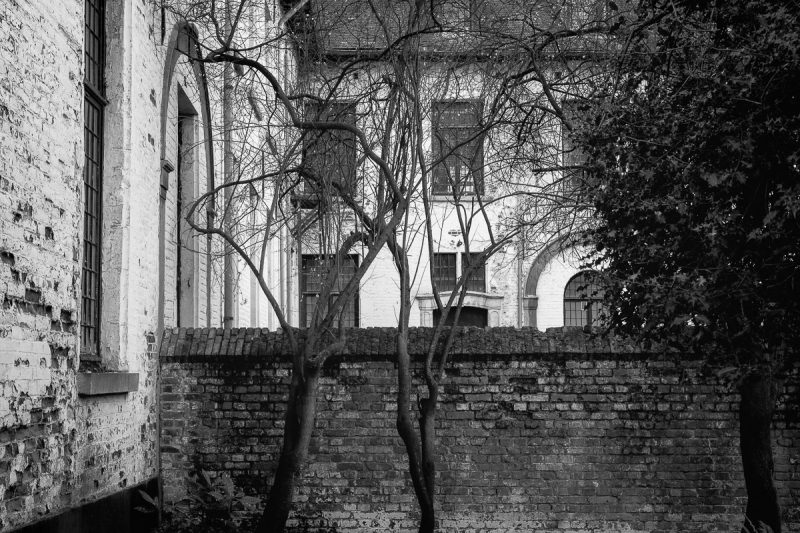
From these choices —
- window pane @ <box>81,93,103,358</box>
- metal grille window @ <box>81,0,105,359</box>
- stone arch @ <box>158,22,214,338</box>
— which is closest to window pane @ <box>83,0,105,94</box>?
metal grille window @ <box>81,0,105,359</box>

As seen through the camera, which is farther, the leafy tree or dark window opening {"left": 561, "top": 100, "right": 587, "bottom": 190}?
dark window opening {"left": 561, "top": 100, "right": 587, "bottom": 190}

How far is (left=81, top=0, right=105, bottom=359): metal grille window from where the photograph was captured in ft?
26.7

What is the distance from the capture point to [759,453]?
29.1 ft

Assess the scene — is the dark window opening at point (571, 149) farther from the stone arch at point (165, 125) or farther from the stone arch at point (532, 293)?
the stone arch at point (532, 293)

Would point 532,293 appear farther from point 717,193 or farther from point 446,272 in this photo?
point 717,193

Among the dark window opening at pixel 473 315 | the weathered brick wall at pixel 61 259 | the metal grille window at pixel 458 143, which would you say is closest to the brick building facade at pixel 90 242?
the weathered brick wall at pixel 61 259

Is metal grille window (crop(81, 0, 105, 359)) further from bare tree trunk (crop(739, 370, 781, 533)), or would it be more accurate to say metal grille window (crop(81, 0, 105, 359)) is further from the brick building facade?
bare tree trunk (crop(739, 370, 781, 533))

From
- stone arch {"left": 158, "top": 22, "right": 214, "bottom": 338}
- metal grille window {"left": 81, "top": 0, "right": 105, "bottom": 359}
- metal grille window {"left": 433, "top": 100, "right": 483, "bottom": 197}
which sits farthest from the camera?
stone arch {"left": 158, "top": 22, "right": 214, "bottom": 338}

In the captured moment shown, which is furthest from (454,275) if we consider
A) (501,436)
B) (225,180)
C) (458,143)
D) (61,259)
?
(61,259)

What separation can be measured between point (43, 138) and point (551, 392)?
5.56m

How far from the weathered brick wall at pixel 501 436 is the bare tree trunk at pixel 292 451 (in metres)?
1.89

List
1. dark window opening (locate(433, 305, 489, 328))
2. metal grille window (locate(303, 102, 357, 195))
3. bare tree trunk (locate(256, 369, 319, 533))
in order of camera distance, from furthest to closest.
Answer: dark window opening (locate(433, 305, 489, 328)) < metal grille window (locate(303, 102, 357, 195)) < bare tree trunk (locate(256, 369, 319, 533))

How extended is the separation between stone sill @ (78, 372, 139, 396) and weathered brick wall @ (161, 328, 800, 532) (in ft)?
3.76

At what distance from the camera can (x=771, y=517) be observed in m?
8.75
